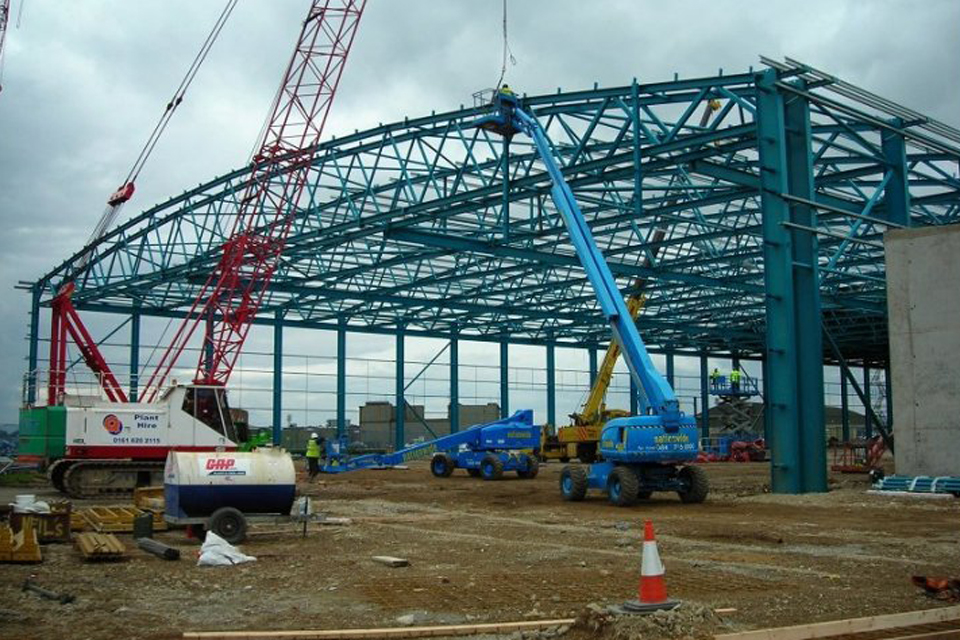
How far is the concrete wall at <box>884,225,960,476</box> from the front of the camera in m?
22.3

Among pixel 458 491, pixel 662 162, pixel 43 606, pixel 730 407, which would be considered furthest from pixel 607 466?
pixel 730 407

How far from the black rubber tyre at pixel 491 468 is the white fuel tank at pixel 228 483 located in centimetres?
1821

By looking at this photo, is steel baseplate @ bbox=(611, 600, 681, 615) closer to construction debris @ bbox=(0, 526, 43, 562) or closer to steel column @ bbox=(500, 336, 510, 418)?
construction debris @ bbox=(0, 526, 43, 562)

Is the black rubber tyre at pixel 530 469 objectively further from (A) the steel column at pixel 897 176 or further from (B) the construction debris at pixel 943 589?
(B) the construction debris at pixel 943 589

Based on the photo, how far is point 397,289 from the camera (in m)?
46.3

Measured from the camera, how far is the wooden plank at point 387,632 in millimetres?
7801

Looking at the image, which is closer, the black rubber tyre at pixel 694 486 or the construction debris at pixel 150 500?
the construction debris at pixel 150 500

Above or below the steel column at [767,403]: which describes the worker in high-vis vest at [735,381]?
above

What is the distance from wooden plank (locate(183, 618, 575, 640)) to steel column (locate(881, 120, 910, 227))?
22685 mm

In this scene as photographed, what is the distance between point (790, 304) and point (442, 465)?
16005 mm

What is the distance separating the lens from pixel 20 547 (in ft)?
41.0

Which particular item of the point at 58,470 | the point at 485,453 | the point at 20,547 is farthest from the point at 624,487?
the point at 58,470

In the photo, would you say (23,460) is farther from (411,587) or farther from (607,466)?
(411,587)

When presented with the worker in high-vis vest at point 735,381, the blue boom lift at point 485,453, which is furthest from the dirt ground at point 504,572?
the worker in high-vis vest at point 735,381
